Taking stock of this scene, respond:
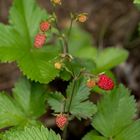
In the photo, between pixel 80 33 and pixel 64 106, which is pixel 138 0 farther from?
pixel 80 33

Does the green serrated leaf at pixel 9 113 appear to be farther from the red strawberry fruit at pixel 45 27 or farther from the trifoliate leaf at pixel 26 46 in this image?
the red strawberry fruit at pixel 45 27

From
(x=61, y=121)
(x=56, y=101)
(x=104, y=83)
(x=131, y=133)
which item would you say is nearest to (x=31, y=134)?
(x=61, y=121)

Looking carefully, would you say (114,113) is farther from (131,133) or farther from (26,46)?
(26,46)

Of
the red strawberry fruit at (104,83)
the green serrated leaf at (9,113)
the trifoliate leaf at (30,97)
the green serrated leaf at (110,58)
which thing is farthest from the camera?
the green serrated leaf at (110,58)

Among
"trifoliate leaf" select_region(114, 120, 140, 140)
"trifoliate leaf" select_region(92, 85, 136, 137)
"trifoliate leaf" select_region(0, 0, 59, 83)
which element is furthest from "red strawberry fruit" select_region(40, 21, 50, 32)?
"trifoliate leaf" select_region(114, 120, 140, 140)

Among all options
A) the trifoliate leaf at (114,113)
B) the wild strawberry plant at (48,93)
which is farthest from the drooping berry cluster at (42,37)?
the trifoliate leaf at (114,113)
